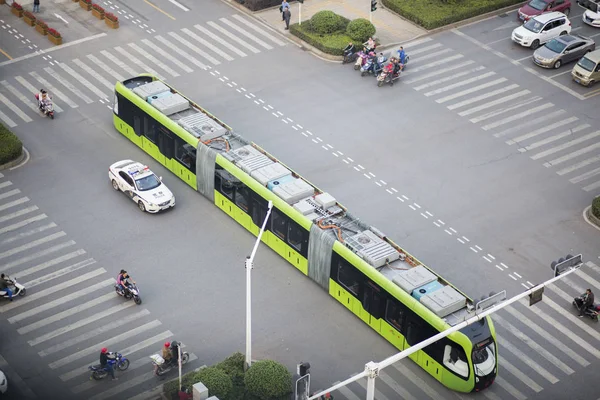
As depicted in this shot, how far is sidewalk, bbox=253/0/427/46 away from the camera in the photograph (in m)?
64.8

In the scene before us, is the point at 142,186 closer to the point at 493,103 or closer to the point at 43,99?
the point at 43,99

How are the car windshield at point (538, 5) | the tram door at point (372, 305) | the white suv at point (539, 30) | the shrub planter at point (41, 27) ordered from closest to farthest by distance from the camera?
1. the tram door at point (372, 305)
2. the shrub planter at point (41, 27)
3. the white suv at point (539, 30)
4. the car windshield at point (538, 5)

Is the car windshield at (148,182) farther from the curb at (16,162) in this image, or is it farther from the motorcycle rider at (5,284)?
the motorcycle rider at (5,284)

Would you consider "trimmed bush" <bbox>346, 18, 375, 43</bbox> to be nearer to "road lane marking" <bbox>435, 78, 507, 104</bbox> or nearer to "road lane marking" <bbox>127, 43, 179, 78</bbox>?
"road lane marking" <bbox>435, 78, 507, 104</bbox>

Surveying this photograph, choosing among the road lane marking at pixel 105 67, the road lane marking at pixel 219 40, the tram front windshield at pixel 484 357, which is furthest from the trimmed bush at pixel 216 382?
the road lane marking at pixel 219 40

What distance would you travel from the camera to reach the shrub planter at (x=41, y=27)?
63.0m

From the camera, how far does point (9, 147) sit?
51469mm

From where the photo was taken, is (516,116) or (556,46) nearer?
(516,116)

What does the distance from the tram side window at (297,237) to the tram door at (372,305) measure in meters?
3.70

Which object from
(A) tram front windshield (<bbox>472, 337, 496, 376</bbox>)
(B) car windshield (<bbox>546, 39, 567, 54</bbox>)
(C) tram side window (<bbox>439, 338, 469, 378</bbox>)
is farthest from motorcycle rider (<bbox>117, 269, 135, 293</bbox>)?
(B) car windshield (<bbox>546, 39, 567, 54</bbox>)

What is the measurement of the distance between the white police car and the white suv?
2585 cm

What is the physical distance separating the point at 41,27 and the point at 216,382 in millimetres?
32665

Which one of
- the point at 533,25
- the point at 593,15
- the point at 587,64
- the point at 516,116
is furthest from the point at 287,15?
the point at 593,15

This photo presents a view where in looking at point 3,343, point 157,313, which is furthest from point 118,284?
point 3,343
